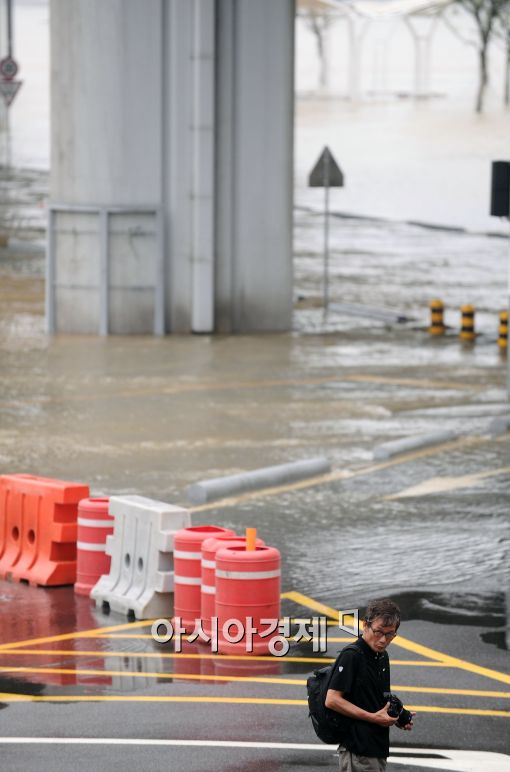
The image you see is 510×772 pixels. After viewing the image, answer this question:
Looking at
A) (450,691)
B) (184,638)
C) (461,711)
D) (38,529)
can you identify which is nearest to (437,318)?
(38,529)

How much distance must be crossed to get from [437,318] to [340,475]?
13.1 metres

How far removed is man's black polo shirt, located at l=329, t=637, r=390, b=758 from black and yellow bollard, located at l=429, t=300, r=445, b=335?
2402 centimetres

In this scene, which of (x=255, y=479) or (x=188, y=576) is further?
(x=255, y=479)

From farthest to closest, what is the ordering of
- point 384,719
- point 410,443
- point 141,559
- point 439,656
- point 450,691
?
1. point 410,443
2. point 141,559
3. point 439,656
4. point 450,691
5. point 384,719

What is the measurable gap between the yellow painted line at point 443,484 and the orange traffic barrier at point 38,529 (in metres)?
4.42

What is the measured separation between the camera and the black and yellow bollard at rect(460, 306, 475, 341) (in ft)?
104

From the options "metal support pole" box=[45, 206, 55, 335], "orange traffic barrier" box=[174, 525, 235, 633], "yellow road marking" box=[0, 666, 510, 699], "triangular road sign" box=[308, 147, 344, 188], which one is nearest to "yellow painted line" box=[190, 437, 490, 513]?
"orange traffic barrier" box=[174, 525, 235, 633]

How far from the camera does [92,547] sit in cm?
1482

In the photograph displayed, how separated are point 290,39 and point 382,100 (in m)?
88.6

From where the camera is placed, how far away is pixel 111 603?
14.2 meters

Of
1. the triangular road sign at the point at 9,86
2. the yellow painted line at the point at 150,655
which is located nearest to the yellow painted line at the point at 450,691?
the yellow painted line at the point at 150,655

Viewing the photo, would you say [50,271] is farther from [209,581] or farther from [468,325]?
[209,581]

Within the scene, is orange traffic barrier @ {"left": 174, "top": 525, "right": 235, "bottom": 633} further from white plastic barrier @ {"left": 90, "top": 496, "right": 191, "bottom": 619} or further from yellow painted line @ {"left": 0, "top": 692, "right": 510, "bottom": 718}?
yellow painted line @ {"left": 0, "top": 692, "right": 510, "bottom": 718}

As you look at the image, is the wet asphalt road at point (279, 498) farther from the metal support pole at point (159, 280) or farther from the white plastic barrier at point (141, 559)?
the metal support pole at point (159, 280)
